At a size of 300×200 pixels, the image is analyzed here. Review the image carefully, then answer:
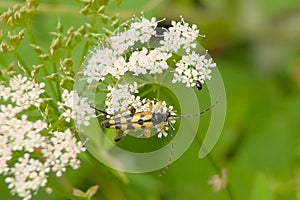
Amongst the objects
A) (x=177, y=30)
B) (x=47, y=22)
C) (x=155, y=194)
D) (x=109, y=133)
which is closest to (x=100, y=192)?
(x=155, y=194)

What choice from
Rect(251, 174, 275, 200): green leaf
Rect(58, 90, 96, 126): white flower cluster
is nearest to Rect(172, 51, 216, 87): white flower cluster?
Rect(58, 90, 96, 126): white flower cluster

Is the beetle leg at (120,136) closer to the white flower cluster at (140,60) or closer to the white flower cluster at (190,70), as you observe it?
the white flower cluster at (140,60)

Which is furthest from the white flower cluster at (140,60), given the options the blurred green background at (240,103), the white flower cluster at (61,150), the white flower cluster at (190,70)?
the blurred green background at (240,103)

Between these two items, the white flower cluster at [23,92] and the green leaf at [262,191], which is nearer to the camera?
the white flower cluster at [23,92]

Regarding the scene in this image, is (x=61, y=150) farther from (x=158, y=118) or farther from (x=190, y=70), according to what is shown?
(x=190, y=70)

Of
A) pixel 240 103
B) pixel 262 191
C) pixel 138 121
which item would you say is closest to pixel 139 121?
pixel 138 121

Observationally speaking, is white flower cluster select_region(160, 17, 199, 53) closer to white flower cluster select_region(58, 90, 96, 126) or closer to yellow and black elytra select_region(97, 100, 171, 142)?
yellow and black elytra select_region(97, 100, 171, 142)
